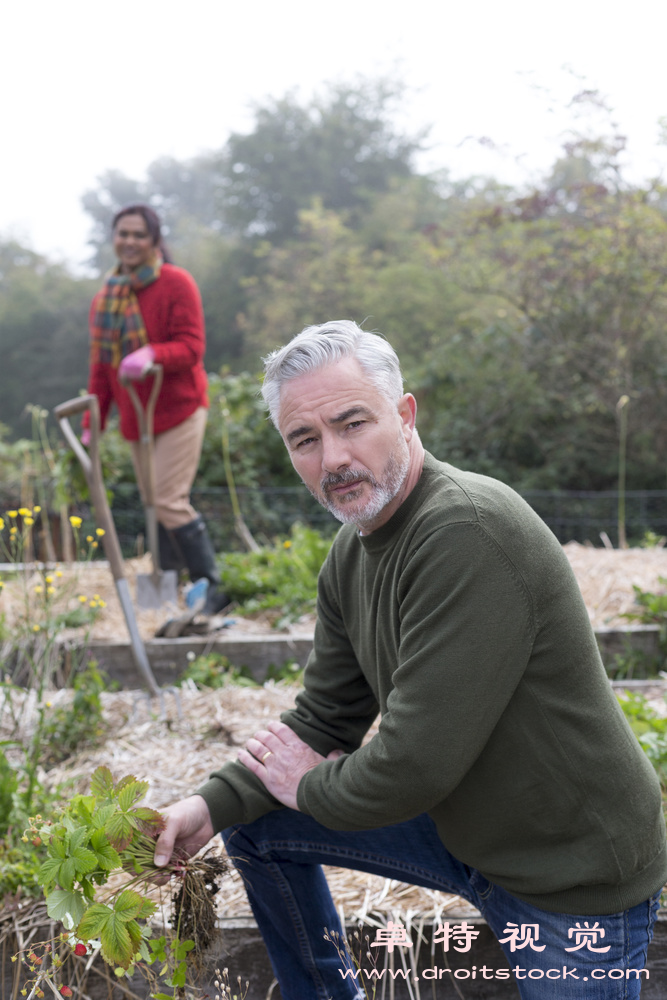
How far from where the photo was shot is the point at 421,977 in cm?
176

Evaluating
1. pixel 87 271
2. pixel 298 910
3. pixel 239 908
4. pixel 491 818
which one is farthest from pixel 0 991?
pixel 87 271

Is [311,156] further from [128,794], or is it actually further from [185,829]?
[128,794]

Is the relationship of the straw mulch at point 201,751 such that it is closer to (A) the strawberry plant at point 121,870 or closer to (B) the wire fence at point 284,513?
(A) the strawberry plant at point 121,870

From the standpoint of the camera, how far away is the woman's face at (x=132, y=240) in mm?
4200

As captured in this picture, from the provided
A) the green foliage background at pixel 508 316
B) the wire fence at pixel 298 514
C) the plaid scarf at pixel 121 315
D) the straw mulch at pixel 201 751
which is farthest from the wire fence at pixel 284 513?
the straw mulch at pixel 201 751

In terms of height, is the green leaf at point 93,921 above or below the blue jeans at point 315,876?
above

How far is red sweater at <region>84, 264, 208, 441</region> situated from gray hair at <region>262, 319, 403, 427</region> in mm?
2777

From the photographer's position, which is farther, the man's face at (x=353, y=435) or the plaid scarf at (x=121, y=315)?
the plaid scarf at (x=121, y=315)

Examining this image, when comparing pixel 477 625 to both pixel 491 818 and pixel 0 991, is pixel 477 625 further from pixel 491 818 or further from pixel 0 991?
pixel 0 991

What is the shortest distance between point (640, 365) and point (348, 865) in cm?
788

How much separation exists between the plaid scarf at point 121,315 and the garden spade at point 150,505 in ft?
0.85

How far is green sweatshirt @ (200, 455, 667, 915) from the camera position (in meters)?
1.29

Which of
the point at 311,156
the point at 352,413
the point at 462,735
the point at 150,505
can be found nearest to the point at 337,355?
the point at 352,413

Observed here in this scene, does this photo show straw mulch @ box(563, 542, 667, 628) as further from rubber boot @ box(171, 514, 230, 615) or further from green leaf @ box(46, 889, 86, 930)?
green leaf @ box(46, 889, 86, 930)
